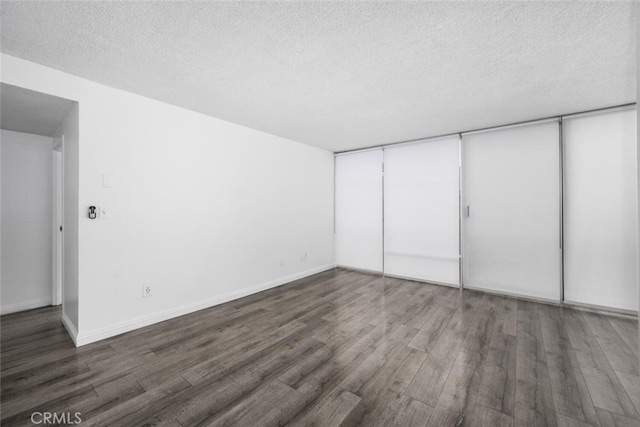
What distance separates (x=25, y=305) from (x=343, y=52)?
16.0 ft

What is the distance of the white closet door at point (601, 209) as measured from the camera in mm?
3084

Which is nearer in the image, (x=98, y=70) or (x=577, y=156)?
(x=98, y=70)

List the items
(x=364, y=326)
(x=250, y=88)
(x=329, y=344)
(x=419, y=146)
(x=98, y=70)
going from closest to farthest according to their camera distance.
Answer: (x=98, y=70), (x=329, y=344), (x=250, y=88), (x=364, y=326), (x=419, y=146)

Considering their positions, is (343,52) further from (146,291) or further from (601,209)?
(601,209)

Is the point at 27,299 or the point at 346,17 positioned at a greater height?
the point at 346,17

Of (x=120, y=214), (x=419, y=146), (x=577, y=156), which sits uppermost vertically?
(x=419, y=146)

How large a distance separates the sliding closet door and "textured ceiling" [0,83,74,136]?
5.15 metres

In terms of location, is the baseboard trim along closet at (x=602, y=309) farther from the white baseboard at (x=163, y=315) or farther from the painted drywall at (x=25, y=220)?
the painted drywall at (x=25, y=220)

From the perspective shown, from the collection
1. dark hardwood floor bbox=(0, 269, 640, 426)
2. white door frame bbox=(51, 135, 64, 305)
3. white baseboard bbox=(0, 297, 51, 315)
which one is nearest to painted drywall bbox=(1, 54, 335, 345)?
dark hardwood floor bbox=(0, 269, 640, 426)

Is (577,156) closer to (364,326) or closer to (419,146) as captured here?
(419,146)

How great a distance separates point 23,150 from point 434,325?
218 inches

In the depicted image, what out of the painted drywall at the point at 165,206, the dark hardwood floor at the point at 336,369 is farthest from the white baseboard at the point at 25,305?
the painted drywall at the point at 165,206

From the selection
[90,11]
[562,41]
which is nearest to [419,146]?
[562,41]

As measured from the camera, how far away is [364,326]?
2.86 meters
